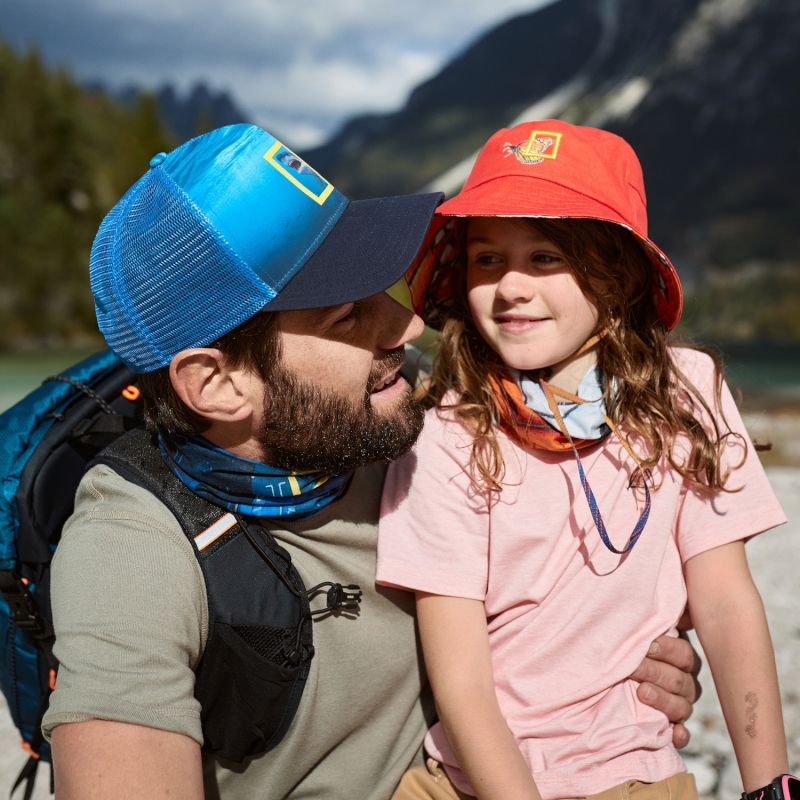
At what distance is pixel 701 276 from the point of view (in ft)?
278

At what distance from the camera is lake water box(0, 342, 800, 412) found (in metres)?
22.2

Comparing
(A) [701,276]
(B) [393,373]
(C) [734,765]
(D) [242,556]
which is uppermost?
(A) [701,276]

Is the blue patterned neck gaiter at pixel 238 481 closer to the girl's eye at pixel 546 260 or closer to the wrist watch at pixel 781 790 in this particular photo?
the girl's eye at pixel 546 260

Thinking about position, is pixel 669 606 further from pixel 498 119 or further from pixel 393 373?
pixel 498 119

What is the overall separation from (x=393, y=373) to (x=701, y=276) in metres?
90.4

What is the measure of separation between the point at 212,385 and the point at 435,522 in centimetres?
69

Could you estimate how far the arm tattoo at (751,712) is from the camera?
2.00 metres

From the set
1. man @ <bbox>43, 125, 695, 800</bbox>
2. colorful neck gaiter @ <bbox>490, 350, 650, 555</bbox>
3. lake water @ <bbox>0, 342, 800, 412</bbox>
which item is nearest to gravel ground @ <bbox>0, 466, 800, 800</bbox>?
colorful neck gaiter @ <bbox>490, 350, 650, 555</bbox>

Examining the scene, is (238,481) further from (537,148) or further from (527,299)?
(537,148)

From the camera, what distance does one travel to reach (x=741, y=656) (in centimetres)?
206

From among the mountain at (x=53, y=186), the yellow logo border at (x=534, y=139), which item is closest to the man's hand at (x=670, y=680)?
the yellow logo border at (x=534, y=139)

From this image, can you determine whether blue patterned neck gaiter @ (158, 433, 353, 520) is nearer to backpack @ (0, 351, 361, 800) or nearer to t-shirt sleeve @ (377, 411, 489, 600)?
backpack @ (0, 351, 361, 800)

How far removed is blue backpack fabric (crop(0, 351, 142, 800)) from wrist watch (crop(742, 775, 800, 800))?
1.82 meters

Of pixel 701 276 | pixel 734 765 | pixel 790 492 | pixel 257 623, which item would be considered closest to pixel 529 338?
pixel 257 623
